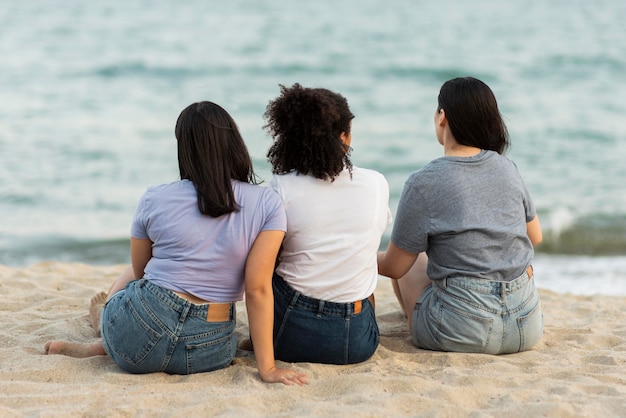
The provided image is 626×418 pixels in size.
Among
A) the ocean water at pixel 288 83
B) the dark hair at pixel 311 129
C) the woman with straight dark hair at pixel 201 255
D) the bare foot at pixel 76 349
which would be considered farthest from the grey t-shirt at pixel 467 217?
the ocean water at pixel 288 83

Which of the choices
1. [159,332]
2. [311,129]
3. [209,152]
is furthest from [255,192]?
[159,332]

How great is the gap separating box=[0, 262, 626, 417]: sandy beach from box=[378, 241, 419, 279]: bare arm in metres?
0.39

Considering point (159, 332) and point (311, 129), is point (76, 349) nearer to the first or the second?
point (159, 332)

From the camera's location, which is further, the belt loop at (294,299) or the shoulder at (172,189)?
the belt loop at (294,299)

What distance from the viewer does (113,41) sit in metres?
19.0

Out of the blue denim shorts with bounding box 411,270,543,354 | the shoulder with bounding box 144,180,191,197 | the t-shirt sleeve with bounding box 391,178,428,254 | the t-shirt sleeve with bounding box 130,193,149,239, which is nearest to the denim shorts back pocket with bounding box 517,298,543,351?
the blue denim shorts with bounding box 411,270,543,354

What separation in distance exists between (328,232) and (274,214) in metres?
0.27

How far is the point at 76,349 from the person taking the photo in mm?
3504

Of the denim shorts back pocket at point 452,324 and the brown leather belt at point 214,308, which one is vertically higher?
the brown leather belt at point 214,308

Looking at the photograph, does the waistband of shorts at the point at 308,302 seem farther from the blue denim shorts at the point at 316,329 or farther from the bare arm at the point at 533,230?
the bare arm at the point at 533,230

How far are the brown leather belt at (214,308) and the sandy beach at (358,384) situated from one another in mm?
262

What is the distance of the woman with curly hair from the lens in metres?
3.17

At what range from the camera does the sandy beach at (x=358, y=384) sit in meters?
2.77

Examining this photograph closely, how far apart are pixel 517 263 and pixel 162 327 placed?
5.26 ft
